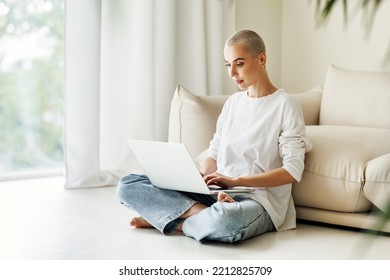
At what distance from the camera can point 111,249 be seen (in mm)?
2592

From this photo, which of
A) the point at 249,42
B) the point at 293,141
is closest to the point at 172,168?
the point at 293,141

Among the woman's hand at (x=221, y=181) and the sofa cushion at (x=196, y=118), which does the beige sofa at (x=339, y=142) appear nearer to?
the sofa cushion at (x=196, y=118)

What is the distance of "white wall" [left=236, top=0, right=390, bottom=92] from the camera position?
4.19 meters

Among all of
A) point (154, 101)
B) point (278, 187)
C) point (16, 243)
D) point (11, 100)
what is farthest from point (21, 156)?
point (278, 187)

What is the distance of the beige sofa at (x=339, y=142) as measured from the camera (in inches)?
108

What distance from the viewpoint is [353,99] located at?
132 inches

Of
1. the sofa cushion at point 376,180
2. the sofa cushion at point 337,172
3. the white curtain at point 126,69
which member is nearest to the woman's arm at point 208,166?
the sofa cushion at point 337,172

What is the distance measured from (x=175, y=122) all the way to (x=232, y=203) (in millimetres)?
1088

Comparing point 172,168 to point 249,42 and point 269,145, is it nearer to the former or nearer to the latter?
point 269,145

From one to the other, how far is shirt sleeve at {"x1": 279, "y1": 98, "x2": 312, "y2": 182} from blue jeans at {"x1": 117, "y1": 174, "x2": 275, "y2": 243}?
7.5 inches

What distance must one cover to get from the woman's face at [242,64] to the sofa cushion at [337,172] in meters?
0.41

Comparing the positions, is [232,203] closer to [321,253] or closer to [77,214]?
[321,253]

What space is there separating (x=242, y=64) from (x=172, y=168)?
49 centimetres

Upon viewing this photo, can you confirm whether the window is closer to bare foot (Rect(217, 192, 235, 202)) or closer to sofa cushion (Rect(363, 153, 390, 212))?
bare foot (Rect(217, 192, 235, 202))
